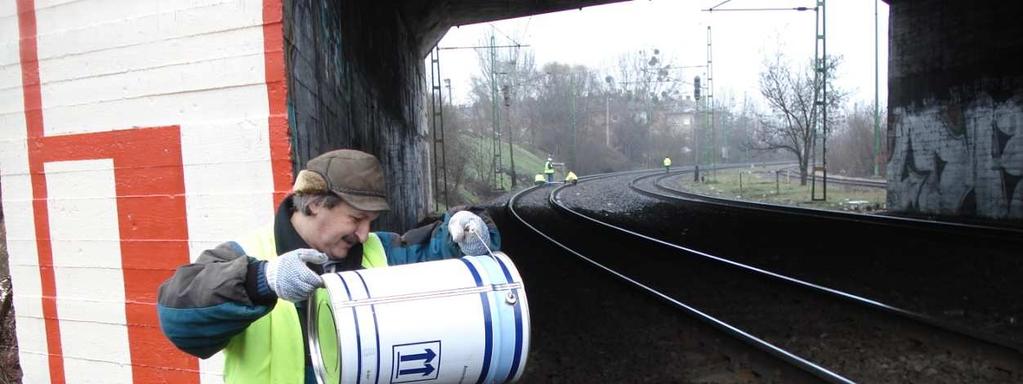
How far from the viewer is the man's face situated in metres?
2.13

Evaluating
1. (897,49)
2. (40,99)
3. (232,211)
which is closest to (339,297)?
(232,211)

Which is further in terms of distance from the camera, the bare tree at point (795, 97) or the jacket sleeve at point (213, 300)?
the bare tree at point (795, 97)

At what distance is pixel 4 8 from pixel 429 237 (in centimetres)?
329

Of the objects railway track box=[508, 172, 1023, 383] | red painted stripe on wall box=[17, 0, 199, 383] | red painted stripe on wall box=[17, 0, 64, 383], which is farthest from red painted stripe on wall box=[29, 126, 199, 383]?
railway track box=[508, 172, 1023, 383]

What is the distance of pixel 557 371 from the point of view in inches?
216

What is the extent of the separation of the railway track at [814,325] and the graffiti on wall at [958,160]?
20.8 ft

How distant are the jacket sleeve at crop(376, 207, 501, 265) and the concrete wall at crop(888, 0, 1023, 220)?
1285cm

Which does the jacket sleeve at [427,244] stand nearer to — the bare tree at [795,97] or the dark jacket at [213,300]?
the dark jacket at [213,300]

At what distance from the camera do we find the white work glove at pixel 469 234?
226cm

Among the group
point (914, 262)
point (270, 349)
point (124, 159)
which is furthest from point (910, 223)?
point (270, 349)

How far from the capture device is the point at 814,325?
6289mm

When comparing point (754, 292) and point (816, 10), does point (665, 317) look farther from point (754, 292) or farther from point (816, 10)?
point (816, 10)

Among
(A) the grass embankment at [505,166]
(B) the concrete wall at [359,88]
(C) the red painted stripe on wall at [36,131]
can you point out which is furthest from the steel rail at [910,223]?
(A) the grass embankment at [505,166]

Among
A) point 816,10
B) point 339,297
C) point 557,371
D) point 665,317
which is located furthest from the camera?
point 816,10
